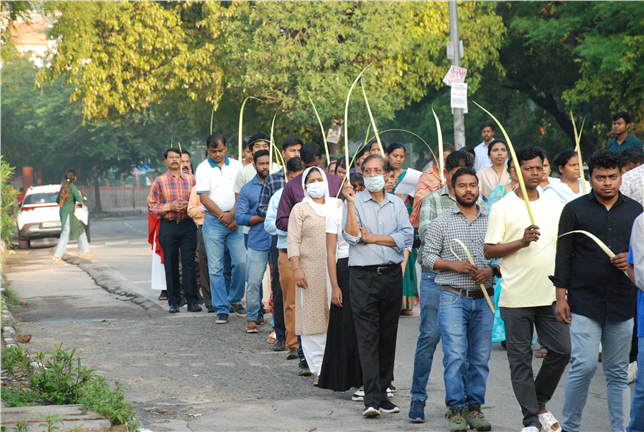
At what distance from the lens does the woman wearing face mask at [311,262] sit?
6645 millimetres

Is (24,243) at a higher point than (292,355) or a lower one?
higher

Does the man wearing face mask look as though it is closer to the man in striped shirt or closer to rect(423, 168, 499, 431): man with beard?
rect(423, 168, 499, 431): man with beard

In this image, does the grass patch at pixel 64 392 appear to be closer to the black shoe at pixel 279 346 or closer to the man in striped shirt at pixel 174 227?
the black shoe at pixel 279 346

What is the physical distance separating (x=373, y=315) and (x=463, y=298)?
2.23 feet

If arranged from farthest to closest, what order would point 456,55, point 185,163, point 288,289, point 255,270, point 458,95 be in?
point 456,55 → point 458,95 → point 185,163 → point 255,270 → point 288,289

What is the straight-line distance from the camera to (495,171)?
8914mm

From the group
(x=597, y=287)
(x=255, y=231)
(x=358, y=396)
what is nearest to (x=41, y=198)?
(x=255, y=231)

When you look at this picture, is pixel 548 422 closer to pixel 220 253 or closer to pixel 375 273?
pixel 375 273

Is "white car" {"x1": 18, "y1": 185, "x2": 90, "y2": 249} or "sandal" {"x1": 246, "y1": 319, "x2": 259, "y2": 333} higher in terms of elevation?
"white car" {"x1": 18, "y1": 185, "x2": 90, "y2": 249}

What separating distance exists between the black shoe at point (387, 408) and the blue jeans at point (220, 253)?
4.30 meters

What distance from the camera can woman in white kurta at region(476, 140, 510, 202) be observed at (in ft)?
28.3

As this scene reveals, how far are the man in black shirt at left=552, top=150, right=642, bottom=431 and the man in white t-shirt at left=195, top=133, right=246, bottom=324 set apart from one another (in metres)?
5.47

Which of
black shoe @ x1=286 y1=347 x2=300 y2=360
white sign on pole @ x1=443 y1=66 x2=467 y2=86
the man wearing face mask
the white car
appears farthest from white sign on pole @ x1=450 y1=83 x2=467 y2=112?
the white car

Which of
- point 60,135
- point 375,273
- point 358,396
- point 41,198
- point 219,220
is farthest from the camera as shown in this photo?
point 60,135
